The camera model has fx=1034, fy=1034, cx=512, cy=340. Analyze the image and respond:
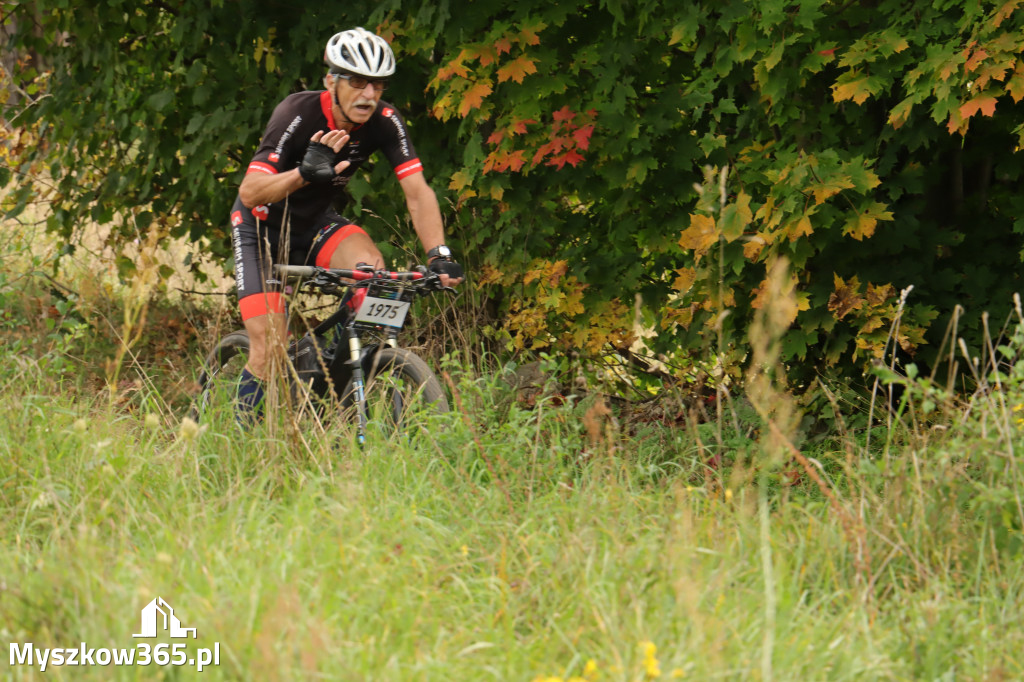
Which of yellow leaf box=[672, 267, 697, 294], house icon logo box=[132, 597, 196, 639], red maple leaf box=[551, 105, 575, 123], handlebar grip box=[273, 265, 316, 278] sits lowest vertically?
house icon logo box=[132, 597, 196, 639]

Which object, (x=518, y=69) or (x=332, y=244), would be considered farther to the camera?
(x=332, y=244)

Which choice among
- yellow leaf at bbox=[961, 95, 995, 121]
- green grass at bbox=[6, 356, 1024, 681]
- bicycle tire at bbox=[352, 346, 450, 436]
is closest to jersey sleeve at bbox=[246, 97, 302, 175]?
bicycle tire at bbox=[352, 346, 450, 436]

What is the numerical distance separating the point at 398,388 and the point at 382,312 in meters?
0.39

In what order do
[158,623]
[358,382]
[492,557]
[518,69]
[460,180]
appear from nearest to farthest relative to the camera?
[158,623], [492,557], [358,382], [518,69], [460,180]

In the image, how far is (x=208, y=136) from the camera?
648 cm

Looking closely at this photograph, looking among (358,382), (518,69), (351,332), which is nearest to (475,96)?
(518,69)

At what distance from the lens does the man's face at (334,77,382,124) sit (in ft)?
15.1

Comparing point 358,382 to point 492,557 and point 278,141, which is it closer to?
point 278,141

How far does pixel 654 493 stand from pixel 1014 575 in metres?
1.35

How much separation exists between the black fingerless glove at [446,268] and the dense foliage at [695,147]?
2.87 ft

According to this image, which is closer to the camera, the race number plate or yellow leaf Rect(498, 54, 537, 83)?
the race number plate

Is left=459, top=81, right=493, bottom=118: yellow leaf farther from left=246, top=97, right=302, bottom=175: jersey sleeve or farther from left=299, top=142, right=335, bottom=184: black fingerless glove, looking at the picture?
left=299, top=142, right=335, bottom=184: black fingerless glove

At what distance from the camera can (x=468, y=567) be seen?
3.29 meters

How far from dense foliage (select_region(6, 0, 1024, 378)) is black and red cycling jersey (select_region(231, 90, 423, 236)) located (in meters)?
0.37
